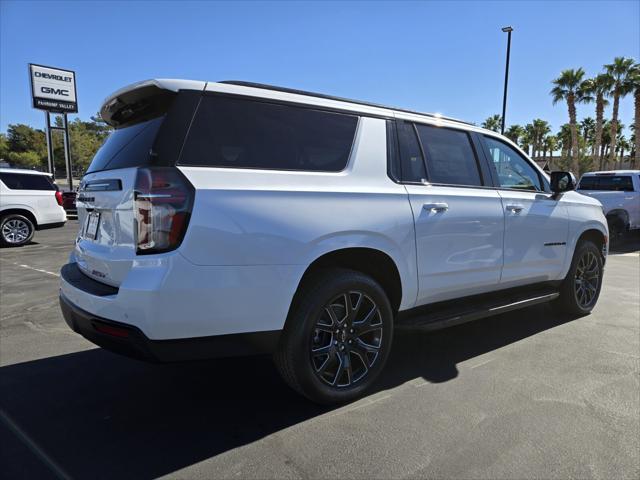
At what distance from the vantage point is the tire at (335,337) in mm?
2648

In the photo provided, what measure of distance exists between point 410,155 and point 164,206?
6.17ft

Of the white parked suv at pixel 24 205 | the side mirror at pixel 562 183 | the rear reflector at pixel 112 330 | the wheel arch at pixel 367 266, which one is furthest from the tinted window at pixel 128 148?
the white parked suv at pixel 24 205

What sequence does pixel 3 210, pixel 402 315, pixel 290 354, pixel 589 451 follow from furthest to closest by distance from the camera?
1. pixel 3 210
2. pixel 402 315
3. pixel 290 354
4. pixel 589 451

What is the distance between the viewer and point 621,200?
37.4 feet

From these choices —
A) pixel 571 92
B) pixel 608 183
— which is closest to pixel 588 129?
pixel 571 92

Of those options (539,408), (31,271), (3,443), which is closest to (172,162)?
(3,443)

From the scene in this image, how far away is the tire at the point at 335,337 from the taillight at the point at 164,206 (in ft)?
2.76

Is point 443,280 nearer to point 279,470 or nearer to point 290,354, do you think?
point 290,354

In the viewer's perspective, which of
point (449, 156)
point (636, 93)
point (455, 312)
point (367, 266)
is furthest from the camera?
point (636, 93)

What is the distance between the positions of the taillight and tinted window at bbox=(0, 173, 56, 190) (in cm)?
1057

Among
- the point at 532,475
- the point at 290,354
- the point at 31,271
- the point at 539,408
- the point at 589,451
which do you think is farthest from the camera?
the point at 31,271

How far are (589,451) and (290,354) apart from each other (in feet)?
5.62

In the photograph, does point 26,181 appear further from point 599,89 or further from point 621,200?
point 599,89

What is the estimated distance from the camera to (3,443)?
2439mm
